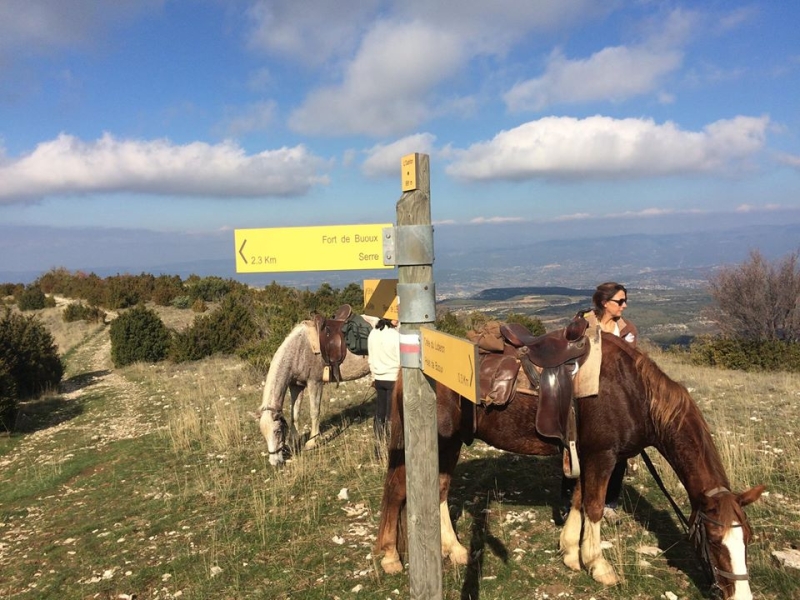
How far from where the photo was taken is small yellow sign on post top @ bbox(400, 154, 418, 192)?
216cm

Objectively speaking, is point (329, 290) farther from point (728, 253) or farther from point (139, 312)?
point (728, 253)

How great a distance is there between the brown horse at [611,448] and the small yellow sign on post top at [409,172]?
1.91m

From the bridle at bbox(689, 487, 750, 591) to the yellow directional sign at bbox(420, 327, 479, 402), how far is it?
83.2 inches

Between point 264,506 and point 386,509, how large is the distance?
1674 millimetres

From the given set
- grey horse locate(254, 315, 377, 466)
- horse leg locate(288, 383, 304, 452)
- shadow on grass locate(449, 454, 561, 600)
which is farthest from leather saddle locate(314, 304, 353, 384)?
shadow on grass locate(449, 454, 561, 600)

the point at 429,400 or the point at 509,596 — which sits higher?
the point at 429,400

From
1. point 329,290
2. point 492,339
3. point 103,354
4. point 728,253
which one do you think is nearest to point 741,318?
point 329,290

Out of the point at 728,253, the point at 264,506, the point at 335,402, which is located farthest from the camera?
the point at 728,253

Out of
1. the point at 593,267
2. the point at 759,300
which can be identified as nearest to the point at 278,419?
the point at 759,300

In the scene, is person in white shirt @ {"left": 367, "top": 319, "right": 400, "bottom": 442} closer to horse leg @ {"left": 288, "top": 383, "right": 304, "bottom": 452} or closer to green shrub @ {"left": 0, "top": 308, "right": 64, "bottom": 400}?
horse leg @ {"left": 288, "top": 383, "right": 304, "bottom": 452}

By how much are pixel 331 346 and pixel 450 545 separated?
346cm

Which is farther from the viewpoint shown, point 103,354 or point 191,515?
point 103,354

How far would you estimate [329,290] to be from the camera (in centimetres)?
1984

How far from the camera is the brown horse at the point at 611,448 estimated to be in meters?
2.88
